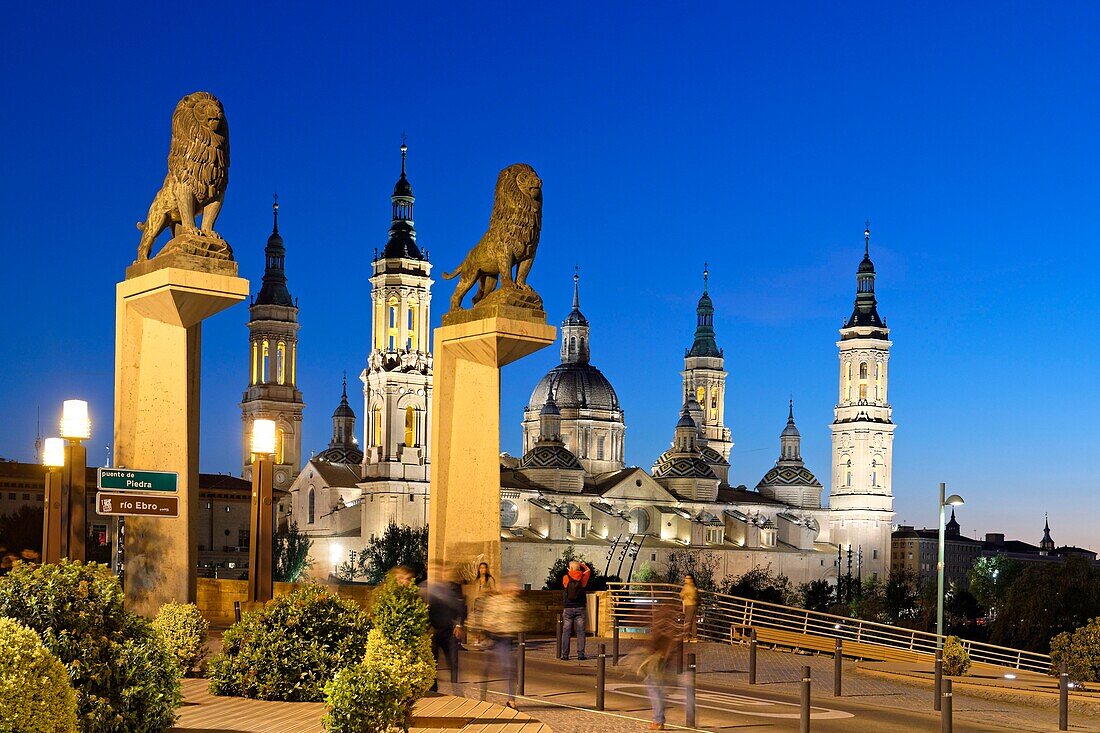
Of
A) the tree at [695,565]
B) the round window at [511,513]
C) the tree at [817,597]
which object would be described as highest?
the round window at [511,513]

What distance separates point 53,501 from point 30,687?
10.4m

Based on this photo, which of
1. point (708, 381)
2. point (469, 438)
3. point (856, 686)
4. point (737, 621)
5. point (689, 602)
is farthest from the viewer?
point (708, 381)

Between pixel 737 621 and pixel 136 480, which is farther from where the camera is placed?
pixel 737 621

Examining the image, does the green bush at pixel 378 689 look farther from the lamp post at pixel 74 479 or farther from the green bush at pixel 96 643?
the lamp post at pixel 74 479

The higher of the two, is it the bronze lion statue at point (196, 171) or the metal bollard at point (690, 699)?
the bronze lion statue at point (196, 171)

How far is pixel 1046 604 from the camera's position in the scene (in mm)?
56906

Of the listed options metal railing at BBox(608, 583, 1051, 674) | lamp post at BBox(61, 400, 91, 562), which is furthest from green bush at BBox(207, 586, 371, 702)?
metal railing at BBox(608, 583, 1051, 674)

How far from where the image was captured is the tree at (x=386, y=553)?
11150cm

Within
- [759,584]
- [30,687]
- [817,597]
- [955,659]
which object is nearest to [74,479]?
[30,687]

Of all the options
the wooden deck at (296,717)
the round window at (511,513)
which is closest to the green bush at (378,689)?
the wooden deck at (296,717)

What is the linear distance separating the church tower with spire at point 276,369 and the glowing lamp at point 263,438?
124392 mm

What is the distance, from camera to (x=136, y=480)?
1762cm

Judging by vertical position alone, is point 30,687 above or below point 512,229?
below

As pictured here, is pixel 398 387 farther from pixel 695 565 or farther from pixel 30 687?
pixel 30 687
